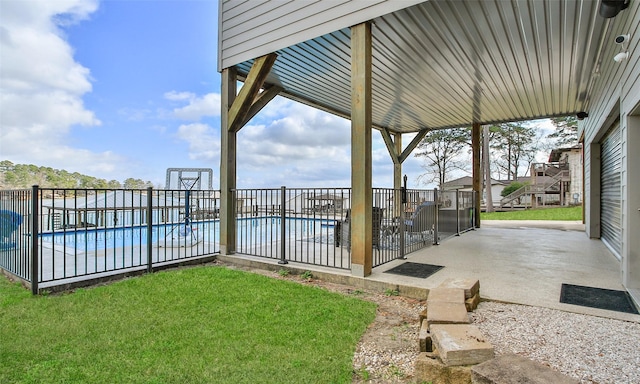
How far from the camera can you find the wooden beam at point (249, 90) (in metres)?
4.99

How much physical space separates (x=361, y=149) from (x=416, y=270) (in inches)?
69.7

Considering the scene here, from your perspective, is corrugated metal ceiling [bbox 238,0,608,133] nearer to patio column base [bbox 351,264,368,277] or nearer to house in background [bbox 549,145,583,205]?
patio column base [bbox 351,264,368,277]

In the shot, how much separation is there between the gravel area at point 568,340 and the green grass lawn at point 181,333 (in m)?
1.05

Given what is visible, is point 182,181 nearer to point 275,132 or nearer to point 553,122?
point 275,132

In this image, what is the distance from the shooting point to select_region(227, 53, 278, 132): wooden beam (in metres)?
4.99

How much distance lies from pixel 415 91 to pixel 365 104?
3506mm

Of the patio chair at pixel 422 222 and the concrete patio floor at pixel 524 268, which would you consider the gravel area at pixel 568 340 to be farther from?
the patio chair at pixel 422 222

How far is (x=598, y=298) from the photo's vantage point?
3145 millimetres

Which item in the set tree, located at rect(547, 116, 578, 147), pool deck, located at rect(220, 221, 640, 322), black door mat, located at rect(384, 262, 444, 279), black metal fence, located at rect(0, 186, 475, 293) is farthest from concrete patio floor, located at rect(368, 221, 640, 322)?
tree, located at rect(547, 116, 578, 147)

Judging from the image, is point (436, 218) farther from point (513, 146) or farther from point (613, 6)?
point (513, 146)

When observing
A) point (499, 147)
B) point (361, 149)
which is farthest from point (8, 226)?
point (499, 147)

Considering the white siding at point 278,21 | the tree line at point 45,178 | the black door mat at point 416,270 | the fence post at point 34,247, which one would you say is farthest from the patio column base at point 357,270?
the tree line at point 45,178

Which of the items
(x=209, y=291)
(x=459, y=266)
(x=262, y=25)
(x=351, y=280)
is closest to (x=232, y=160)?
(x=262, y=25)

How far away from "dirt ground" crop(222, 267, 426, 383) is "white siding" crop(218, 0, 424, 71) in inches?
126
